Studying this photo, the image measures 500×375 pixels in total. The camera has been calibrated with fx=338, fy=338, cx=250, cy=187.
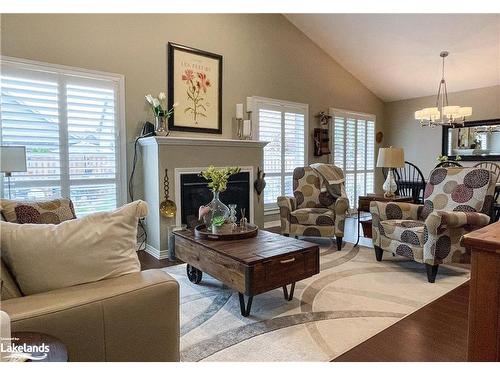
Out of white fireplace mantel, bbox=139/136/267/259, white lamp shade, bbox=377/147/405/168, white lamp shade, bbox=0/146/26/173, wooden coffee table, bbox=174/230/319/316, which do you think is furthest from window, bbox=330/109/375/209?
white lamp shade, bbox=0/146/26/173

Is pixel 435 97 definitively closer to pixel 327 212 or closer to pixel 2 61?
pixel 327 212

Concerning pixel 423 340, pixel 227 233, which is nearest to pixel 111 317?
pixel 227 233

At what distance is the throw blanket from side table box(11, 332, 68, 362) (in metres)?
3.81

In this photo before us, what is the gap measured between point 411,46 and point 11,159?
5487mm

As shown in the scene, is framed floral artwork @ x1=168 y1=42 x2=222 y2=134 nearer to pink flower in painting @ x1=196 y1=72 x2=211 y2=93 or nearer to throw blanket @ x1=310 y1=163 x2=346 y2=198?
pink flower in painting @ x1=196 y1=72 x2=211 y2=93

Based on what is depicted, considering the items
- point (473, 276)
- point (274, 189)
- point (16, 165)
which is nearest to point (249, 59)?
point (274, 189)

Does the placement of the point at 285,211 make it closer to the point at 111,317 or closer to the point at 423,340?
the point at 423,340

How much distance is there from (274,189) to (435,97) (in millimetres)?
3910

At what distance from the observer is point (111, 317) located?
1.17 m

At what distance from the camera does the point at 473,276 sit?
1385 mm

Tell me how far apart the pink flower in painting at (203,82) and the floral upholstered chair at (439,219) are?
270 centimetres

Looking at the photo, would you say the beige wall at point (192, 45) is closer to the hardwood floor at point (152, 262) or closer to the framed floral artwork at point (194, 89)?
the framed floral artwork at point (194, 89)

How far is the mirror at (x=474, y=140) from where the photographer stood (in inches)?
240

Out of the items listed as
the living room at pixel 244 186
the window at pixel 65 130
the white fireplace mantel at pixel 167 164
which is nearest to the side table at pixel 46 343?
the living room at pixel 244 186
